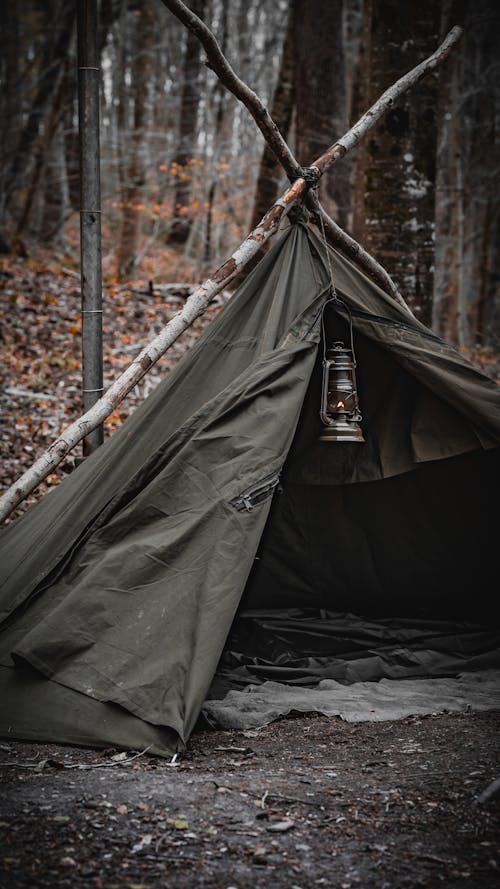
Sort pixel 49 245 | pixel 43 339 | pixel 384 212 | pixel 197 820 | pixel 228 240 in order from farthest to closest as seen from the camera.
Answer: pixel 228 240
pixel 49 245
pixel 43 339
pixel 384 212
pixel 197 820

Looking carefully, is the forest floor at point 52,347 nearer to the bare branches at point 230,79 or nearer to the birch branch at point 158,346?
the birch branch at point 158,346

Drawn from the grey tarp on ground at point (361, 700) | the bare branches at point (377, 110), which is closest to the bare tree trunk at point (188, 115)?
the bare branches at point (377, 110)

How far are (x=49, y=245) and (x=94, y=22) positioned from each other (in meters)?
10.9

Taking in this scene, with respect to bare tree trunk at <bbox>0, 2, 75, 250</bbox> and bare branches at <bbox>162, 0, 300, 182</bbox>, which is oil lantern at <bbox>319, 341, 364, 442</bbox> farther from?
bare tree trunk at <bbox>0, 2, 75, 250</bbox>

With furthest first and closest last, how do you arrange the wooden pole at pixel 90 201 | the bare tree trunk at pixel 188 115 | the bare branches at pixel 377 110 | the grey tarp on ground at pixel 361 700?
the bare tree trunk at pixel 188 115 → the bare branches at pixel 377 110 → the wooden pole at pixel 90 201 → the grey tarp on ground at pixel 361 700

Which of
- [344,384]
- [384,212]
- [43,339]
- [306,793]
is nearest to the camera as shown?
[306,793]

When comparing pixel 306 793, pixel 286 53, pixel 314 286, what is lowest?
pixel 306 793

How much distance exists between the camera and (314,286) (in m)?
3.92

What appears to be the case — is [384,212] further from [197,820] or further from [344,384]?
[197,820]

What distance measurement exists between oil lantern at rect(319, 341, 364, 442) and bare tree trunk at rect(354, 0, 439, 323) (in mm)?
2810

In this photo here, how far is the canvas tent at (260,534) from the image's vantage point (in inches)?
126

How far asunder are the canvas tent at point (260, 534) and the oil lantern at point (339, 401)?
0.50ft

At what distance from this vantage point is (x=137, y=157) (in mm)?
14109

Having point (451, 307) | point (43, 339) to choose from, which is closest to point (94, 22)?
point (43, 339)
